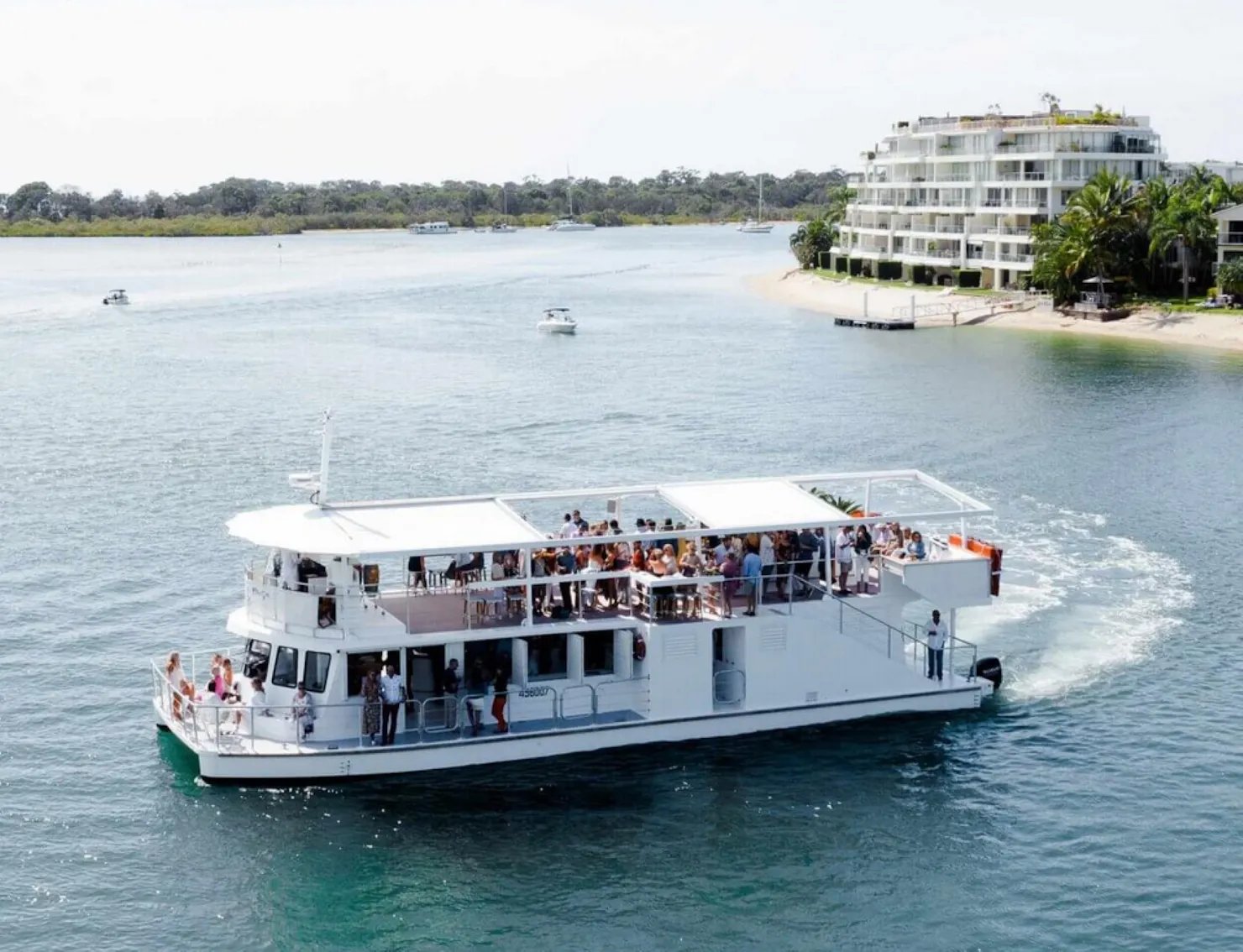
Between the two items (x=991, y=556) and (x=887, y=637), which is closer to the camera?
(x=887, y=637)

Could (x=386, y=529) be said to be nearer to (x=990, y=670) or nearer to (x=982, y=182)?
(x=990, y=670)

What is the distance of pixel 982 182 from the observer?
472ft

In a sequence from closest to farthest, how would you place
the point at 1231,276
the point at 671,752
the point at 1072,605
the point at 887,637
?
the point at 671,752 < the point at 887,637 < the point at 1072,605 < the point at 1231,276

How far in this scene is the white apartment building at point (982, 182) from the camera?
136375 mm

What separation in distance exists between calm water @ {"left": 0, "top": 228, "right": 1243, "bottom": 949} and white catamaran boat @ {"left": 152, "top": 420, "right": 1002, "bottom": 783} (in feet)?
2.55

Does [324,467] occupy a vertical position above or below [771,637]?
above

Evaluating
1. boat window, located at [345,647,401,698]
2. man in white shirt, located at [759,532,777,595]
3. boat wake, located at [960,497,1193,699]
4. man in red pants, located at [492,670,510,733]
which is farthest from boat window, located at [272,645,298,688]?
boat wake, located at [960,497,1193,699]

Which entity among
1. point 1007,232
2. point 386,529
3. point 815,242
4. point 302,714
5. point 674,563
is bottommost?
point 302,714

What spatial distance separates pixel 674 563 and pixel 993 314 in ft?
325

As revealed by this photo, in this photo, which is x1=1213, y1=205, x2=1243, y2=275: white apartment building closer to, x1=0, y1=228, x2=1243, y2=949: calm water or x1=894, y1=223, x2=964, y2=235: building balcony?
x1=894, y1=223, x2=964, y2=235: building balcony

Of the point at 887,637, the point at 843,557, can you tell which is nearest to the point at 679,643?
the point at 843,557

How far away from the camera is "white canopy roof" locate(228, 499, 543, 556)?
1320 inches

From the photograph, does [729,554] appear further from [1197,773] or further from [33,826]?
[33,826]

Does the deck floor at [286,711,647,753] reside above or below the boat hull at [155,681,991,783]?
above
